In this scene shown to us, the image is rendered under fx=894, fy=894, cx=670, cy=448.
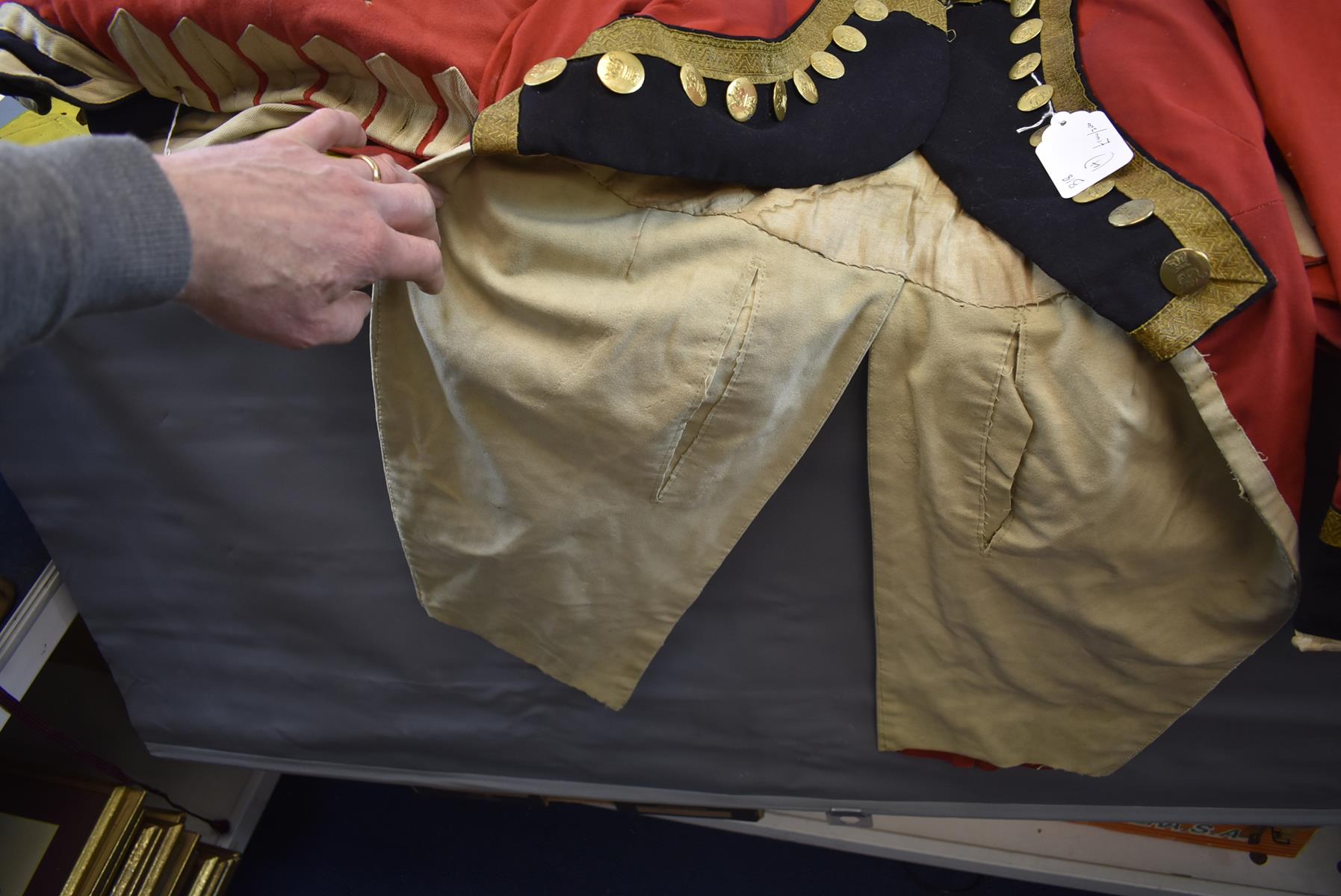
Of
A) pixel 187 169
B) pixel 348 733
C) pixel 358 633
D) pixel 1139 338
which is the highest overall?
pixel 1139 338

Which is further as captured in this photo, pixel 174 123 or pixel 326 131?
pixel 174 123

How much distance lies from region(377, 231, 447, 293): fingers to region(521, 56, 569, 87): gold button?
10 centimetres

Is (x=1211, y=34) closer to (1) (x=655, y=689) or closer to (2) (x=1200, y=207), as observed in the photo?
(2) (x=1200, y=207)

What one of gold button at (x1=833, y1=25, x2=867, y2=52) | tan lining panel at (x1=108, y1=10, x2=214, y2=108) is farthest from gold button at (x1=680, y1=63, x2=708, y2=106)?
tan lining panel at (x1=108, y1=10, x2=214, y2=108)

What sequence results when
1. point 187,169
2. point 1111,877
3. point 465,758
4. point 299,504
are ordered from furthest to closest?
point 1111,877, point 465,758, point 299,504, point 187,169

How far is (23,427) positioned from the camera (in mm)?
773

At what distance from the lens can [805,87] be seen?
530 millimetres

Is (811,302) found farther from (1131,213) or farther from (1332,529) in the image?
(1332,529)

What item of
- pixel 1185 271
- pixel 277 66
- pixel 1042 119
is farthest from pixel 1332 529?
pixel 277 66

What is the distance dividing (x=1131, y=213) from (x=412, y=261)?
1.30 ft

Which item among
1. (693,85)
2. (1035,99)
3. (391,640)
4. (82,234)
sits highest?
(1035,99)

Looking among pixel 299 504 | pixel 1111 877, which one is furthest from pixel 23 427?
pixel 1111 877

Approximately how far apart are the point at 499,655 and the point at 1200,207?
0.60m

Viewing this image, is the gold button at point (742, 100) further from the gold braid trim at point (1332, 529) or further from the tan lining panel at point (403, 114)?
the gold braid trim at point (1332, 529)
